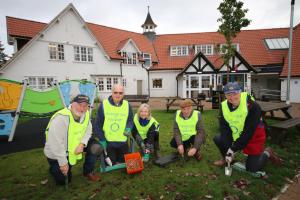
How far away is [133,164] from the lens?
14.2ft

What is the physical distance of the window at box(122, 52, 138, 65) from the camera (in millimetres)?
24200

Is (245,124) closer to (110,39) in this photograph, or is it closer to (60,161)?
(60,161)

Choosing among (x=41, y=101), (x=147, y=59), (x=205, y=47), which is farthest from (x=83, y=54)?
(x=205, y=47)

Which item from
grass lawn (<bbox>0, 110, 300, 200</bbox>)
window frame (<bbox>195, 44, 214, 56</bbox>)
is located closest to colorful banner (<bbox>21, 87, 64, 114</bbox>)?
grass lawn (<bbox>0, 110, 300, 200</bbox>)

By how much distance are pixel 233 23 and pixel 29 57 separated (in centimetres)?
1871

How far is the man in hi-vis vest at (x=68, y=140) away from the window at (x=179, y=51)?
25116mm

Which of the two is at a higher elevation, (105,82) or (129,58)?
(129,58)

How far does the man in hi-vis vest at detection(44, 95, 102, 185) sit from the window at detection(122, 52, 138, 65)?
21.0 meters

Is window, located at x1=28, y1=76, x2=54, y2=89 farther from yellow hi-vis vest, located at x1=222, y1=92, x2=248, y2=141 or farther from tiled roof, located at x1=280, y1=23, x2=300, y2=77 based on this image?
tiled roof, located at x1=280, y1=23, x2=300, y2=77

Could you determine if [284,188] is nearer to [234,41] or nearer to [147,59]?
[147,59]

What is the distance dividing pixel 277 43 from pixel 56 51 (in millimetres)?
26586

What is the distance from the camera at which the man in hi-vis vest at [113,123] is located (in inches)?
177

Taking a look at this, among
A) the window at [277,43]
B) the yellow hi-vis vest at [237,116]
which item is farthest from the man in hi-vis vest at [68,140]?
the window at [277,43]

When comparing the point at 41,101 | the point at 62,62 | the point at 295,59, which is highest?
the point at 295,59
